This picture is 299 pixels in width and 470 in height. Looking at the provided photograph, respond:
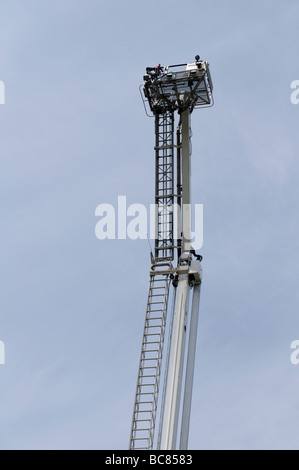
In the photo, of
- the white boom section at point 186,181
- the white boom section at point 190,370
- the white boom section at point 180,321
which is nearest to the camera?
the white boom section at point 180,321

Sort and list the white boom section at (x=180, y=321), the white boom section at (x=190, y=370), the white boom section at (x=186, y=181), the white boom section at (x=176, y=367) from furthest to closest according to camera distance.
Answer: the white boom section at (x=186, y=181) < the white boom section at (x=190, y=370) < the white boom section at (x=180, y=321) < the white boom section at (x=176, y=367)

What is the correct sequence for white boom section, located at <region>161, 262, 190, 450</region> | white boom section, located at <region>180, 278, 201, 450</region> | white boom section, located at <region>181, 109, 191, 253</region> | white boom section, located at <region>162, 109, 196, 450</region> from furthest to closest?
white boom section, located at <region>181, 109, 191, 253</region>, white boom section, located at <region>180, 278, 201, 450</region>, white boom section, located at <region>162, 109, 196, 450</region>, white boom section, located at <region>161, 262, 190, 450</region>

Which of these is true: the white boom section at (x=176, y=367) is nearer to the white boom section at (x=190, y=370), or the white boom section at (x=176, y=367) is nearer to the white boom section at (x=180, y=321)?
the white boom section at (x=180, y=321)

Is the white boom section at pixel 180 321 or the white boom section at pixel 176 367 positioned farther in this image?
the white boom section at pixel 180 321

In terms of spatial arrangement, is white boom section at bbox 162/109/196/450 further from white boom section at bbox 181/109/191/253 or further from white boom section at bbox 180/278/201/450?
white boom section at bbox 180/278/201/450

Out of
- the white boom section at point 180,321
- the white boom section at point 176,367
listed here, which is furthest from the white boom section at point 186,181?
the white boom section at point 176,367

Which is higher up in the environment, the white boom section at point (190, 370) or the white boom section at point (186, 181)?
the white boom section at point (186, 181)

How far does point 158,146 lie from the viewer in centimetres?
4381

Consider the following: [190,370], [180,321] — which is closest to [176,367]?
[190,370]

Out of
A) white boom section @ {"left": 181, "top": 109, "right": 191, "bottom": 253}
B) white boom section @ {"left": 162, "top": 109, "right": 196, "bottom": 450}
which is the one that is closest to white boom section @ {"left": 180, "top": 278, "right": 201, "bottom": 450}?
white boom section @ {"left": 162, "top": 109, "right": 196, "bottom": 450}

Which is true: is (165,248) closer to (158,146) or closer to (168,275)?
(168,275)

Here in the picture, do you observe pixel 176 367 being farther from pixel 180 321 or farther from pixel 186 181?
pixel 186 181

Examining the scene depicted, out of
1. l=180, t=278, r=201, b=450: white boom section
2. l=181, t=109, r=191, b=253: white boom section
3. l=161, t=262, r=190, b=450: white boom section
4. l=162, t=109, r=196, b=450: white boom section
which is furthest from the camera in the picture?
l=181, t=109, r=191, b=253: white boom section

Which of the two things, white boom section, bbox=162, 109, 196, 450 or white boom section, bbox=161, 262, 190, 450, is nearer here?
white boom section, bbox=161, 262, 190, 450
